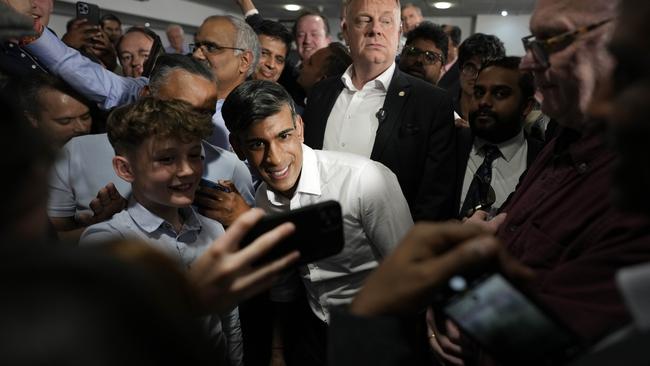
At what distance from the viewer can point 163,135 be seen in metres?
1.58

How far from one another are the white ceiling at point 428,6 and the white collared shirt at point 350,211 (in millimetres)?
9116

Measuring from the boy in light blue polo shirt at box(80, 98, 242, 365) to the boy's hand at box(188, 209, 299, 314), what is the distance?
751mm

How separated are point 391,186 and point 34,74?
153 cm

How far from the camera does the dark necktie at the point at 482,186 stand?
6.86 ft

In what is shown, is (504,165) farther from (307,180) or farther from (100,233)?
(100,233)

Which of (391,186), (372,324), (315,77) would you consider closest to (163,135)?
(391,186)

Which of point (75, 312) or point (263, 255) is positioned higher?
point (75, 312)

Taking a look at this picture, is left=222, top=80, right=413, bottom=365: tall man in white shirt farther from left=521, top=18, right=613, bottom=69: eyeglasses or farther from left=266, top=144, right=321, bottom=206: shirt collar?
left=521, top=18, right=613, bottom=69: eyeglasses

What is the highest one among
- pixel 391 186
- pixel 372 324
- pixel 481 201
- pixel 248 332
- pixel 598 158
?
pixel 598 158

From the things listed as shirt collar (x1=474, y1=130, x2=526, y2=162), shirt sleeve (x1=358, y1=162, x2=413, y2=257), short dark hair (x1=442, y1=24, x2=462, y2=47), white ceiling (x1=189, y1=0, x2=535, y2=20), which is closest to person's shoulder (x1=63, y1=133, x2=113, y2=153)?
shirt sleeve (x1=358, y1=162, x2=413, y2=257)

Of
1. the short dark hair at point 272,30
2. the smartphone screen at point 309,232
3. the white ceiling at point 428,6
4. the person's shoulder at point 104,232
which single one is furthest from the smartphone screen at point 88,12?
the white ceiling at point 428,6

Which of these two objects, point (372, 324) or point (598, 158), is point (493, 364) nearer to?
point (372, 324)

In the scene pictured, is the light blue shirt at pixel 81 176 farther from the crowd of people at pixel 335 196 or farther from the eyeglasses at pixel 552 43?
the eyeglasses at pixel 552 43

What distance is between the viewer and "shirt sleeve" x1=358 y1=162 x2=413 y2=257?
1661mm
